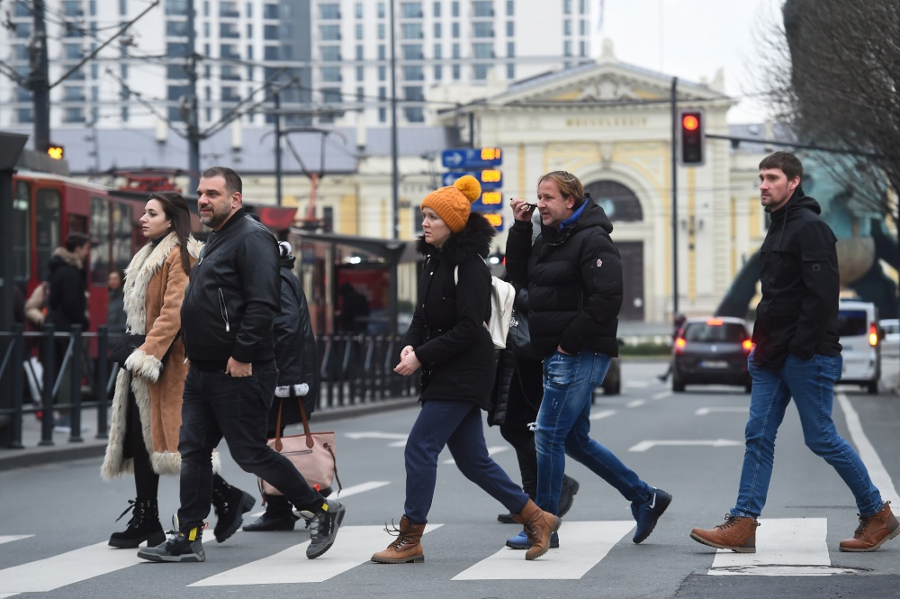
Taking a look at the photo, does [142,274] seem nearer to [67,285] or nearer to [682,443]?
[67,285]

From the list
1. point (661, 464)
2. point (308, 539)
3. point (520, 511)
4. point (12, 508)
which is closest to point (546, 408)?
point (520, 511)

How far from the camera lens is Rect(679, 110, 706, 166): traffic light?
90.9 feet

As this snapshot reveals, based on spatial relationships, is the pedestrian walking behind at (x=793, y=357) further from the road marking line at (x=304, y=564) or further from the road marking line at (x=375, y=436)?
the road marking line at (x=375, y=436)

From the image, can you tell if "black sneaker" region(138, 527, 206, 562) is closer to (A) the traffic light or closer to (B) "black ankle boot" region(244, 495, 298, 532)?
(B) "black ankle boot" region(244, 495, 298, 532)

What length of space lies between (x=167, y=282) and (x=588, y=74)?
78.7 meters

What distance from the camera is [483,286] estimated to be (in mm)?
7336

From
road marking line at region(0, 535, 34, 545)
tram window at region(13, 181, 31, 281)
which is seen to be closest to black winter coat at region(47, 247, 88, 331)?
tram window at region(13, 181, 31, 281)

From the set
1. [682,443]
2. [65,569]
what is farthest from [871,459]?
[65,569]

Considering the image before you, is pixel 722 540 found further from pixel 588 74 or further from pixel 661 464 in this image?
pixel 588 74

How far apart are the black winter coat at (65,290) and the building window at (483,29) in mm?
134530

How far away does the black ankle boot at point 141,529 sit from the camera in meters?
8.17

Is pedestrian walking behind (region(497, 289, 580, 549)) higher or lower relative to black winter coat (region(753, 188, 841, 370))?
lower

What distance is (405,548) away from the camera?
24.2 ft

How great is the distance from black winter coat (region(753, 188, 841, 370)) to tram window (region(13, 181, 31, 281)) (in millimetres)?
15216
